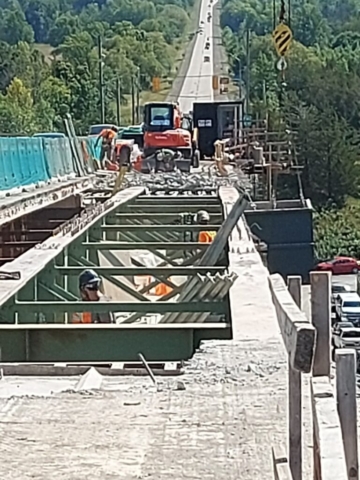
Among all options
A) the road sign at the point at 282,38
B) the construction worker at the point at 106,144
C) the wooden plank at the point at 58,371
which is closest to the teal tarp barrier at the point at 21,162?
the road sign at the point at 282,38

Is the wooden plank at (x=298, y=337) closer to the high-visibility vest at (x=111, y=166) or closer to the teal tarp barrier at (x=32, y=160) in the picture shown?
the teal tarp barrier at (x=32, y=160)

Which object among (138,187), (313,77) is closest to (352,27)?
(313,77)

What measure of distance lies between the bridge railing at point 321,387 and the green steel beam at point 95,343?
3900mm

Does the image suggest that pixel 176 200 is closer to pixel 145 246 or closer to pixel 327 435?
pixel 145 246

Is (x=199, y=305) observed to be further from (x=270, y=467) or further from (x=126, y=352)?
(x=270, y=467)

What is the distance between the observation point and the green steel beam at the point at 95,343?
27.6 ft

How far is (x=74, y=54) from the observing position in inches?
4702

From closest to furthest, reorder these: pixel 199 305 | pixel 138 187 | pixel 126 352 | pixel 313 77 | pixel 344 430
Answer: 1. pixel 344 430
2. pixel 126 352
3. pixel 199 305
4. pixel 138 187
5. pixel 313 77

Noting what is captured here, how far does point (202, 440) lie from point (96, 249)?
9.46 meters

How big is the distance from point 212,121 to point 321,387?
53.3m

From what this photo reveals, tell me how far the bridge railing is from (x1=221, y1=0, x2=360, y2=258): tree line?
61574 mm

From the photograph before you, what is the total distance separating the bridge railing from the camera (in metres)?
3.17

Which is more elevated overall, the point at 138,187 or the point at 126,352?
the point at 126,352

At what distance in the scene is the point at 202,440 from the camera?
6.11m
